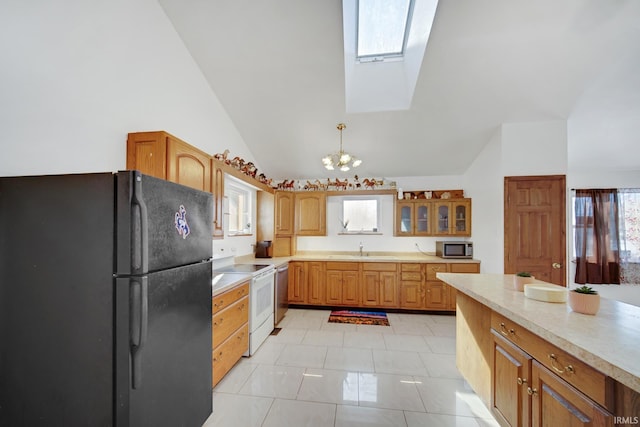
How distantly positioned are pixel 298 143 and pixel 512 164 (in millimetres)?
2959

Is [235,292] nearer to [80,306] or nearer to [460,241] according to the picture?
[80,306]

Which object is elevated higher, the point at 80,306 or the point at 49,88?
the point at 49,88

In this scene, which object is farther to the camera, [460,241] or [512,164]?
[460,241]

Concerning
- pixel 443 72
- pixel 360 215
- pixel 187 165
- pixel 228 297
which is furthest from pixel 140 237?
pixel 360 215

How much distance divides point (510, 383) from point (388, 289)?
266 cm

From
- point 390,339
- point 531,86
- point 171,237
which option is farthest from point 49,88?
point 531,86


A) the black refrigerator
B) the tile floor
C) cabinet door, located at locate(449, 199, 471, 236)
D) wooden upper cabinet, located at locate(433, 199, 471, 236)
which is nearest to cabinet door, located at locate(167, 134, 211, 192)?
the black refrigerator

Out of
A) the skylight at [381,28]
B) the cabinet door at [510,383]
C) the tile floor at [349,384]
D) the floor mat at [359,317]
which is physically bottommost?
the floor mat at [359,317]

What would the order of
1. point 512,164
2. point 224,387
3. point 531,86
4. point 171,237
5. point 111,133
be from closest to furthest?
1. point 171,237
2. point 111,133
3. point 224,387
4. point 531,86
5. point 512,164

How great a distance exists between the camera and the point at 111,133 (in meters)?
1.88

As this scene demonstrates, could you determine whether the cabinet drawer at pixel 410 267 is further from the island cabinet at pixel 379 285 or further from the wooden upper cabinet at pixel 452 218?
the wooden upper cabinet at pixel 452 218

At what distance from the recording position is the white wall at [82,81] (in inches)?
55.0

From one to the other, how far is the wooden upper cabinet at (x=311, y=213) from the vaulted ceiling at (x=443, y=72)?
879 millimetres

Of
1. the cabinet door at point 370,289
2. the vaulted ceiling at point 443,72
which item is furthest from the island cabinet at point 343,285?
the vaulted ceiling at point 443,72
